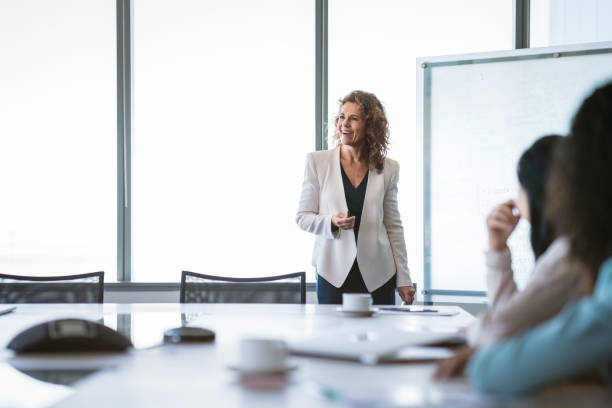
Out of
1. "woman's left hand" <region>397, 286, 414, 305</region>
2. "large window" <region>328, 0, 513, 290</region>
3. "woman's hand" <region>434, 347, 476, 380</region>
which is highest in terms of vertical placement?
"large window" <region>328, 0, 513, 290</region>

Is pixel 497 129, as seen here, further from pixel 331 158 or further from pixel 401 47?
pixel 331 158

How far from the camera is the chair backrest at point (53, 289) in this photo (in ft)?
9.05

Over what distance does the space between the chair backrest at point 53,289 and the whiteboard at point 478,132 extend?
2354mm

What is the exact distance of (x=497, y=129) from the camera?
4289 mm

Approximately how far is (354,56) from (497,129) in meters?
1.16

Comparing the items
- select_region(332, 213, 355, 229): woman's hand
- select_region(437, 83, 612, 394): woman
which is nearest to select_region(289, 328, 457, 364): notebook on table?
select_region(437, 83, 612, 394): woman

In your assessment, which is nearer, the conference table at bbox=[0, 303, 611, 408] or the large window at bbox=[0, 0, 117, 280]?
the conference table at bbox=[0, 303, 611, 408]

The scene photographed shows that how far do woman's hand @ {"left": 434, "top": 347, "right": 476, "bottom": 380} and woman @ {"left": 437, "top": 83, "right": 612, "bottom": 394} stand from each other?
14 centimetres

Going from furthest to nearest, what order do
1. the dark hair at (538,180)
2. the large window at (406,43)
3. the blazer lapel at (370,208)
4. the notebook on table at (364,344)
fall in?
the large window at (406,43), the blazer lapel at (370,208), the dark hair at (538,180), the notebook on table at (364,344)

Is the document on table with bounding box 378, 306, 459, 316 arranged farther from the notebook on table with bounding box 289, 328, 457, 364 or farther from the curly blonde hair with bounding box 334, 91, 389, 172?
the curly blonde hair with bounding box 334, 91, 389, 172

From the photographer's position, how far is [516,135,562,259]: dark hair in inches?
61.7

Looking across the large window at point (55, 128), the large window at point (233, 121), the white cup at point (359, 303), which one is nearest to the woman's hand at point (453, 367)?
the white cup at point (359, 303)

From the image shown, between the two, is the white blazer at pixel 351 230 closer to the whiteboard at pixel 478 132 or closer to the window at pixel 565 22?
the whiteboard at pixel 478 132

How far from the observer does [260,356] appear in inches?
46.3
